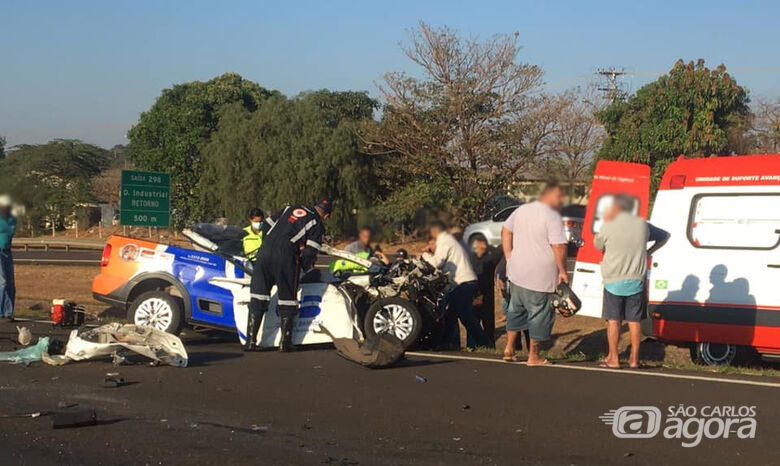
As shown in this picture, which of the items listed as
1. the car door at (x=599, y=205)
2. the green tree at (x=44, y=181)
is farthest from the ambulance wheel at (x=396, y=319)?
the green tree at (x=44, y=181)

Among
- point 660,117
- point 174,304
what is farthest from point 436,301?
point 660,117

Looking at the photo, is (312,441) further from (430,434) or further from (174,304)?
(174,304)

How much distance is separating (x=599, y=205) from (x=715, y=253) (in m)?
1.58

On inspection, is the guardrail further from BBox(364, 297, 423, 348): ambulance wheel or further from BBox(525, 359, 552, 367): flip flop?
BBox(525, 359, 552, 367): flip flop

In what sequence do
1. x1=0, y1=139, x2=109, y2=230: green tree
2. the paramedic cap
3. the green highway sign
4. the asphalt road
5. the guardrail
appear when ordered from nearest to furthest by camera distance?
the asphalt road < the paramedic cap < x1=0, y1=139, x2=109, y2=230: green tree < the green highway sign < the guardrail

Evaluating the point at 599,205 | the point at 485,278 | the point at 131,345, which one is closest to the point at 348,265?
the point at 485,278

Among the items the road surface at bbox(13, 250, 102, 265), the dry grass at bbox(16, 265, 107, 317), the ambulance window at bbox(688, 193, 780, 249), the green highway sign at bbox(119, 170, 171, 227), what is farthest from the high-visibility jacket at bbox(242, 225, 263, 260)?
the road surface at bbox(13, 250, 102, 265)

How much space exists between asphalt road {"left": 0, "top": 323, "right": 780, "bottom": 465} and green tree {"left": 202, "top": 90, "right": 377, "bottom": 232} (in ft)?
91.5

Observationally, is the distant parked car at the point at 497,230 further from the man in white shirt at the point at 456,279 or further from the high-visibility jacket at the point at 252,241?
the high-visibility jacket at the point at 252,241

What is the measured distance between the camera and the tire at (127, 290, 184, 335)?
36.0 feet

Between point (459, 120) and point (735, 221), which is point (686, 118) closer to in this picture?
point (459, 120)

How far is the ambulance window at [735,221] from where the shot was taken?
1035cm

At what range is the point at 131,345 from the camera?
8.91 metres

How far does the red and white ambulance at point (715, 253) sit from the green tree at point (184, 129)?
3683 centimetres
